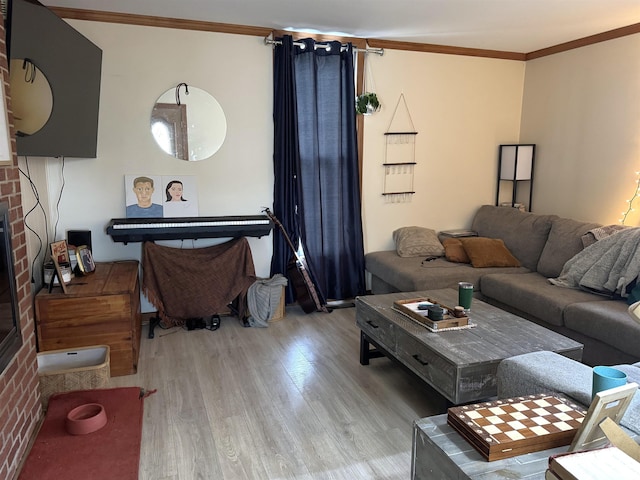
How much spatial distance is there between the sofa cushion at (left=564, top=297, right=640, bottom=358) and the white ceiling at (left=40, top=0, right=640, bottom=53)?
6.54 ft

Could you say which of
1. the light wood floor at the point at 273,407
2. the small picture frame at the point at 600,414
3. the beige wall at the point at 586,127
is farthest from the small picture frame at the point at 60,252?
the beige wall at the point at 586,127

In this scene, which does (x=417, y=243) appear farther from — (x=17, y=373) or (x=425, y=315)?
(x=17, y=373)

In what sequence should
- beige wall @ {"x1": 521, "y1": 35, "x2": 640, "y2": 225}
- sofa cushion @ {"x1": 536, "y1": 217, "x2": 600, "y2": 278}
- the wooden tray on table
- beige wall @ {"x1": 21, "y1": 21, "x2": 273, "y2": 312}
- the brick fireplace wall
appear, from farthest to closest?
beige wall @ {"x1": 521, "y1": 35, "x2": 640, "y2": 225}, sofa cushion @ {"x1": 536, "y1": 217, "x2": 600, "y2": 278}, beige wall @ {"x1": 21, "y1": 21, "x2": 273, "y2": 312}, the wooden tray on table, the brick fireplace wall

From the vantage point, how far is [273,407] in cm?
257

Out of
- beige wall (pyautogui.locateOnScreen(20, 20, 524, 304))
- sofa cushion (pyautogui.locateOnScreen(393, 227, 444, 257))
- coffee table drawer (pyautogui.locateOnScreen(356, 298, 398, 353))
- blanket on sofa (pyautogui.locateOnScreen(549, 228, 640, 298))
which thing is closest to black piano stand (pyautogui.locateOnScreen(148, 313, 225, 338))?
beige wall (pyautogui.locateOnScreen(20, 20, 524, 304))

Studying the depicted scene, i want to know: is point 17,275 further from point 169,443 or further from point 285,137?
point 285,137

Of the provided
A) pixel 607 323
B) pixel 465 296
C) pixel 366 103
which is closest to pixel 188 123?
pixel 366 103

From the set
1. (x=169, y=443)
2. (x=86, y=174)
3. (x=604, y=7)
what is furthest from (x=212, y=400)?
(x=604, y=7)

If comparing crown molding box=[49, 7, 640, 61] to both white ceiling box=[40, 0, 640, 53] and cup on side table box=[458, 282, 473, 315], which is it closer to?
white ceiling box=[40, 0, 640, 53]

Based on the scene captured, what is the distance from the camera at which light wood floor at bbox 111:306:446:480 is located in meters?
2.10

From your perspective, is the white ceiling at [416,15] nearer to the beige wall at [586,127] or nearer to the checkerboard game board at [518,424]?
the beige wall at [586,127]

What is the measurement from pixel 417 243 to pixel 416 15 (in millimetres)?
1859

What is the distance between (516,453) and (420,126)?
3.56 m

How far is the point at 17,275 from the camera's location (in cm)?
221
